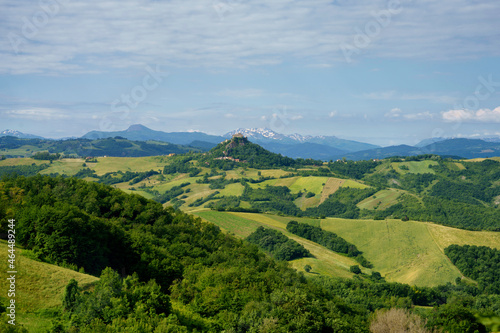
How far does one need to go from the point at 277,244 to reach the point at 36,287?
110932 mm

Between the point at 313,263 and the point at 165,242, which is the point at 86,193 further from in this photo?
the point at 313,263

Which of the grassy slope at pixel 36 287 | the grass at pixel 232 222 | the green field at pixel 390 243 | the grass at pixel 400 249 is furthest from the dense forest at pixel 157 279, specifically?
the grass at pixel 232 222

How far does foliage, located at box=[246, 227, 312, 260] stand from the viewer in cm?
13475

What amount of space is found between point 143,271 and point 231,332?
2319 cm

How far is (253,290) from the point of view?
157 ft

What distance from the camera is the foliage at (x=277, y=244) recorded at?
442ft

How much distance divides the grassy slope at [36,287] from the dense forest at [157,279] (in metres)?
1.69

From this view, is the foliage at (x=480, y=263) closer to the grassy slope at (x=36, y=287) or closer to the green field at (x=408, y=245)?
the green field at (x=408, y=245)

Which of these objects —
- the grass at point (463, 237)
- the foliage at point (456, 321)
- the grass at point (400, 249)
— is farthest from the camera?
the grass at point (463, 237)

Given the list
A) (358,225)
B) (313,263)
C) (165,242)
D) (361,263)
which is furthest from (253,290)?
(358,225)

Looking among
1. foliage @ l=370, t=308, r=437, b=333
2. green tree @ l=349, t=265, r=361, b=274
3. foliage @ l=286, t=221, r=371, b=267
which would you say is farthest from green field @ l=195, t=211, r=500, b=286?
foliage @ l=370, t=308, r=437, b=333

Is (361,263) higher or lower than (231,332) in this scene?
lower

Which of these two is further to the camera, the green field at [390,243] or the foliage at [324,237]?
the foliage at [324,237]

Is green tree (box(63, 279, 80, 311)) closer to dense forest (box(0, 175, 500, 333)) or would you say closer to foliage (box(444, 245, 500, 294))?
dense forest (box(0, 175, 500, 333))
